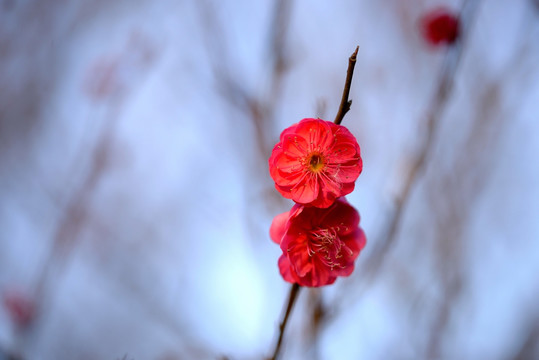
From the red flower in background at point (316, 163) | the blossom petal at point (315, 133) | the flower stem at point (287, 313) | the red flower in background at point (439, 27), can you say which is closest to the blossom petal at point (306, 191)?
the red flower in background at point (316, 163)

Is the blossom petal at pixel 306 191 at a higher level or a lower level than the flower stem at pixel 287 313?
higher

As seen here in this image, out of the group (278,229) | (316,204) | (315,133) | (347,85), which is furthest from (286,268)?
(347,85)

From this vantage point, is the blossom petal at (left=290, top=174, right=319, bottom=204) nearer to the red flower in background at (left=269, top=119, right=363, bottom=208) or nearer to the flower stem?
the red flower in background at (left=269, top=119, right=363, bottom=208)

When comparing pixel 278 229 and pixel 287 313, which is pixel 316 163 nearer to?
pixel 278 229

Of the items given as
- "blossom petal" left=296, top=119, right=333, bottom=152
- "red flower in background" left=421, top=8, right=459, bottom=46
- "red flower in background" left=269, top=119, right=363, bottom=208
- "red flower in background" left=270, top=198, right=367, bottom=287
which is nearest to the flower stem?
"red flower in background" left=270, top=198, right=367, bottom=287

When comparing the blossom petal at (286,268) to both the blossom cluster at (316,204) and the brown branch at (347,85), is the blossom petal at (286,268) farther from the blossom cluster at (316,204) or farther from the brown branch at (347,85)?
the brown branch at (347,85)

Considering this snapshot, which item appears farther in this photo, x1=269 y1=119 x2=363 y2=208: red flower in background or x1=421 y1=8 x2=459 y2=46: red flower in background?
x1=421 y1=8 x2=459 y2=46: red flower in background

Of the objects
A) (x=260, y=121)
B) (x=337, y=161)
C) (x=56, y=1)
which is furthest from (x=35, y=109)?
(x=337, y=161)

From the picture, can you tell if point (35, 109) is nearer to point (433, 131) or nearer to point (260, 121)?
point (260, 121)

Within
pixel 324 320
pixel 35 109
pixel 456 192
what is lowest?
pixel 324 320
